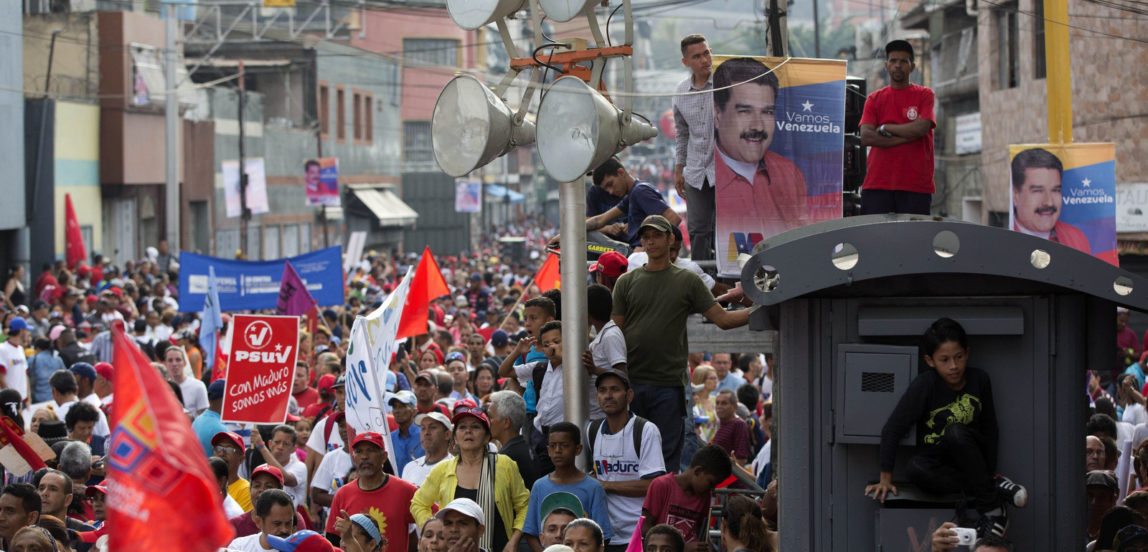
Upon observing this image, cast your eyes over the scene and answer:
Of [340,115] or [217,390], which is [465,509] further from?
[340,115]

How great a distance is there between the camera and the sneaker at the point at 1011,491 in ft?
18.6

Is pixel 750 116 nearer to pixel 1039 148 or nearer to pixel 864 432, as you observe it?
pixel 864 432

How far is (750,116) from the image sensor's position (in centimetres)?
994

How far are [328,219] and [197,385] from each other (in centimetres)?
3919

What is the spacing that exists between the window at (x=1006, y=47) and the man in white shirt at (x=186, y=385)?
22.2 meters

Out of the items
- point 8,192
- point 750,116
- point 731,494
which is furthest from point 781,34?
point 8,192

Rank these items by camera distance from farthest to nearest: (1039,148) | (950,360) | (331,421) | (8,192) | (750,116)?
(8,192) → (1039,148) → (331,421) → (750,116) → (950,360)

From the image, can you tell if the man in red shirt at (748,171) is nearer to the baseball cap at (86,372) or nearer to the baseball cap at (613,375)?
the baseball cap at (613,375)

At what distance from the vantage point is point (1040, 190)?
14.7 metres

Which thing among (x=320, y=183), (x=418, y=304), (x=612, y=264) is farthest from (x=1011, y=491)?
(x=320, y=183)

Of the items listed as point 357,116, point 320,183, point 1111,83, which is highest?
point 357,116

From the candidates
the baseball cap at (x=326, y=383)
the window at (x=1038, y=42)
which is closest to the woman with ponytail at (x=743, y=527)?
the baseball cap at (x=326, y=383)

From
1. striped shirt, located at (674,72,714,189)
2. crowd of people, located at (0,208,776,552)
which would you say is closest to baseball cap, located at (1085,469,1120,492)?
crowd of people, located at (0,208,776,552)

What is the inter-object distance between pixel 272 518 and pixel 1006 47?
A: 2659 centimetres
